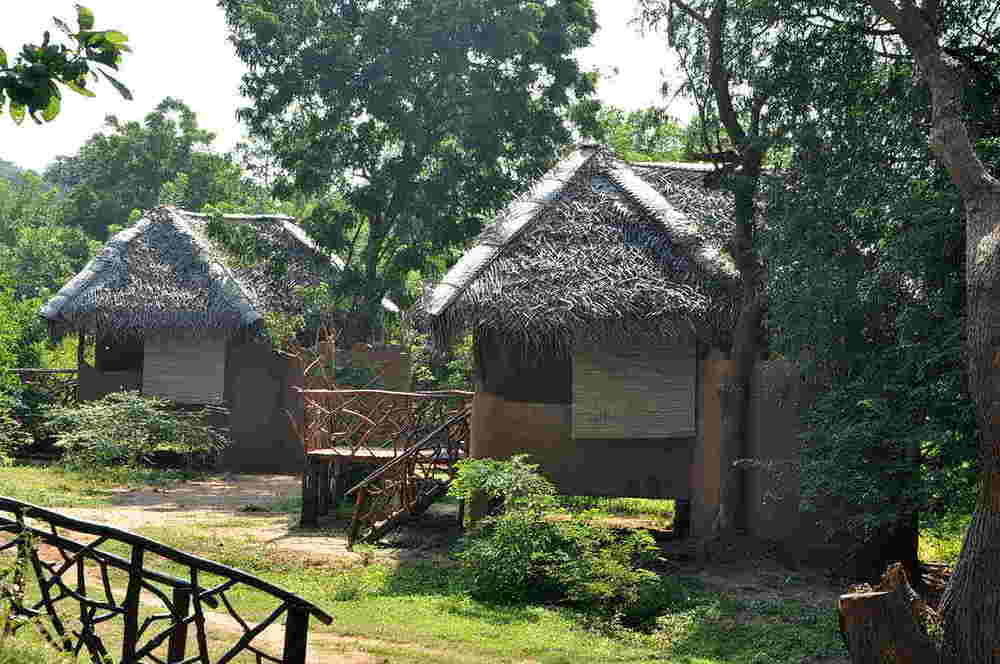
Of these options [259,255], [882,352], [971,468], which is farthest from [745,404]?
[259,255]

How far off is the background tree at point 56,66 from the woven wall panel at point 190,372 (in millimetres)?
15120

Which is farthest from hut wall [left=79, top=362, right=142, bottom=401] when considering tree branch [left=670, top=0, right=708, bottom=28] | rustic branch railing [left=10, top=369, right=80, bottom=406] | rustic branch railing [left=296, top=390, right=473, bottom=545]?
tree branch [left=670, top=0, right=708, bottom=28]

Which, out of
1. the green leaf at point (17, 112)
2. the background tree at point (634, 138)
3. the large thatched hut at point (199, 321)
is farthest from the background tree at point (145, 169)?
the green leaf at point (17, 112)

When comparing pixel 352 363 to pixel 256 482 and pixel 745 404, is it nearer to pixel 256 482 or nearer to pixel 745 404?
pixel 256 482

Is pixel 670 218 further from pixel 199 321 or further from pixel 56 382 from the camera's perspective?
pixel 56 382

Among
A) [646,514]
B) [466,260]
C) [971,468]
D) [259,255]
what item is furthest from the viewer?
[259,255]

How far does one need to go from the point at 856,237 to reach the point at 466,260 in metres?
3.94

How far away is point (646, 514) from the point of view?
44.1ft

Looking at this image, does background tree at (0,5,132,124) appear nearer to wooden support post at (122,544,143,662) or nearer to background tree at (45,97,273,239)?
wooden support post at (122,544,143,662)

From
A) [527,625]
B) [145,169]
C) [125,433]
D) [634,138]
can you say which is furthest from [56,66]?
[145,169]

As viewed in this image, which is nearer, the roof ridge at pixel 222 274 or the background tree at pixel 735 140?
the background tree at pixel 735 140

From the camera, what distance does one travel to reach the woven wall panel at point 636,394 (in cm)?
1133

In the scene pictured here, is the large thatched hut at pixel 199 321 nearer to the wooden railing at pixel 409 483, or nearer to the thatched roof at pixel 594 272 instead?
the wooden railing at pixel 409 483

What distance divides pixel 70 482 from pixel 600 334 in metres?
7.84
